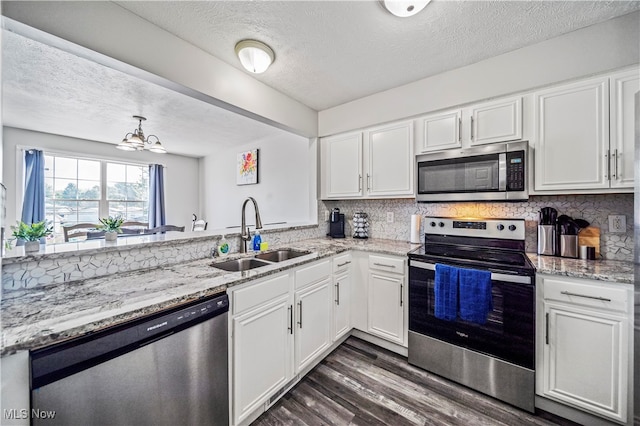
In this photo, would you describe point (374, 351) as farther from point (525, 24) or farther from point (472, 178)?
point (525, 24)

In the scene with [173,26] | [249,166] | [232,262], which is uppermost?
[173,26]

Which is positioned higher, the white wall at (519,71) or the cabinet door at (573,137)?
the white wall at (519,71)

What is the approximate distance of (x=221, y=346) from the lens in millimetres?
1276

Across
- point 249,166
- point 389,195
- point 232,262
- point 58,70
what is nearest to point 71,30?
point 58,70

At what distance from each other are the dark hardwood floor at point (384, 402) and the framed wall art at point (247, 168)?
3411 millimetres

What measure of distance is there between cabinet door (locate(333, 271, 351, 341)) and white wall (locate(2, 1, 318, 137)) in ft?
5.49

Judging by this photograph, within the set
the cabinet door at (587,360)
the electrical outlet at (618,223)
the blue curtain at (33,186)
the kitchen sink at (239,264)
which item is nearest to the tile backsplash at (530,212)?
the electrical outlet at (618,223)

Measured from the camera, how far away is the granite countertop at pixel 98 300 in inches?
32.1

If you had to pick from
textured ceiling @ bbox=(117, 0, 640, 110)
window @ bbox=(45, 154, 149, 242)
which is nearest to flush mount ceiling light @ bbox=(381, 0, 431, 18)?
textured ceiling @ bbox=(117, 0, 640, 110)

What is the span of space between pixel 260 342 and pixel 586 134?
2.52 metres

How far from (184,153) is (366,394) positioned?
232 inches

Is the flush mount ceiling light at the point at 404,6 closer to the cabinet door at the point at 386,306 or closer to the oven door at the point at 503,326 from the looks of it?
the oven door at the point at 503,326

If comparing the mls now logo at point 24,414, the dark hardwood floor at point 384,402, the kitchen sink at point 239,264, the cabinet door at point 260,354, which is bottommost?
the dark hardwood floor at point 384,402

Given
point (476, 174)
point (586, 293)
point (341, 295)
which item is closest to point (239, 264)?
point (341, 295)
